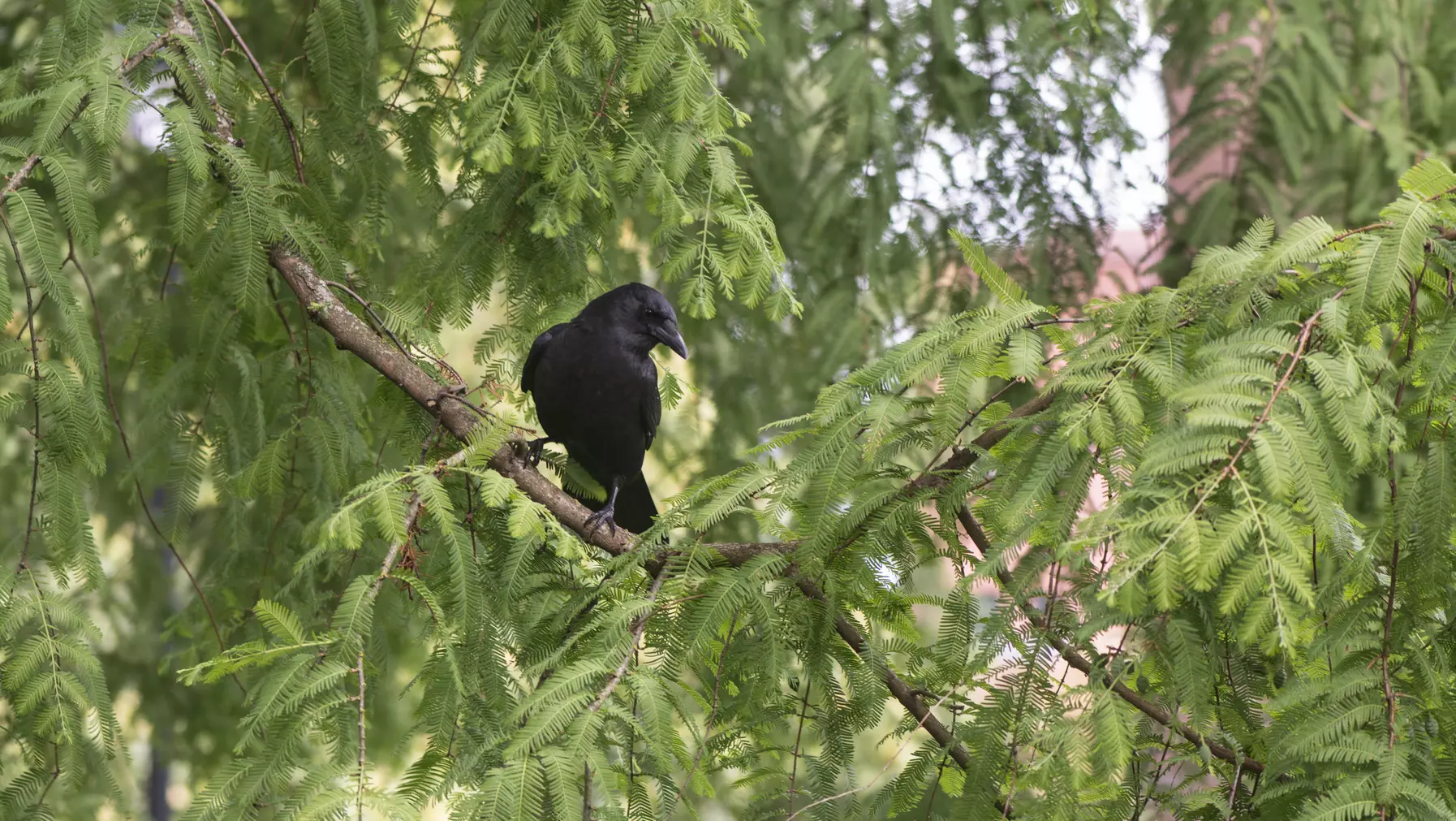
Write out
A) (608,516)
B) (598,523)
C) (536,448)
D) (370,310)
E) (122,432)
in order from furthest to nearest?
(536,448) → (608,516) → (598,523) → (370,310) → (122,432)

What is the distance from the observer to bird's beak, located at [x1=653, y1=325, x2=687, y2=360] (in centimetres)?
365

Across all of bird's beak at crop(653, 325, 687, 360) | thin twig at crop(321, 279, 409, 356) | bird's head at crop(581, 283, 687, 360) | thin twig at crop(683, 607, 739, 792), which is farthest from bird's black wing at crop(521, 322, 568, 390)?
thin twig at crop(683, 607, 739, 792)

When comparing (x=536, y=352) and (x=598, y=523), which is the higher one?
(x=536, y=352)

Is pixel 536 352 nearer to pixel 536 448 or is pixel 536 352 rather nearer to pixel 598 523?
pixel 536 448

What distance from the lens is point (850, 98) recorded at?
15.5 ft

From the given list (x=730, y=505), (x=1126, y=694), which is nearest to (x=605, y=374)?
(x=730, y=505)

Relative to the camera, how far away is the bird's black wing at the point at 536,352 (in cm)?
364

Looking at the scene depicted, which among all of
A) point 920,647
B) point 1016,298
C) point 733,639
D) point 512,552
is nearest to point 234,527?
point 512,552

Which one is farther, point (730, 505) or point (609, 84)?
point (609, 84)

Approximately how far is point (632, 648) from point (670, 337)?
1789 mm

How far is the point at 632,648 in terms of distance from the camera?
1.99 m

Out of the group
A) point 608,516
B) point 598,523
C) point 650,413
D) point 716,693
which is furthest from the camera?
point 650,413

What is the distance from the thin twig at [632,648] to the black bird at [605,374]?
134cm

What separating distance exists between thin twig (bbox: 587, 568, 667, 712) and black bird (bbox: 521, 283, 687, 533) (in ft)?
4.40
